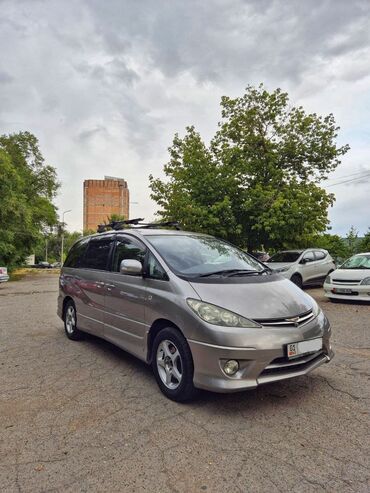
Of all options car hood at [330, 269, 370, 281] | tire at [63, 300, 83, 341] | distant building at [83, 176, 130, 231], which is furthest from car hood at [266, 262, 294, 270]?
distant building at [83, 176, 130, 231]

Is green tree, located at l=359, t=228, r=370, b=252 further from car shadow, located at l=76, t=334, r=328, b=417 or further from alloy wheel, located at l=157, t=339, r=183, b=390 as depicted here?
alloy wheel, located at l=157, t=339, r=183, b=390

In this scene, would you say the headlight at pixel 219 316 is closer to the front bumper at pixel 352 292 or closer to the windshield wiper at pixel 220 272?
the windshield wiper at pixel 220 272

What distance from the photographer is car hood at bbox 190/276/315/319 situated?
332cm

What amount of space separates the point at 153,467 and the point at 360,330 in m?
5.28

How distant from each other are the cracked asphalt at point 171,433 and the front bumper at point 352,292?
5.24 m

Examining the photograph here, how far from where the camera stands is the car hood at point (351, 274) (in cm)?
959

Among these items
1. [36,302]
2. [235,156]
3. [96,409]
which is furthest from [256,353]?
[235,156]

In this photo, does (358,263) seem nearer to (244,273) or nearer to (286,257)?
(286,257)

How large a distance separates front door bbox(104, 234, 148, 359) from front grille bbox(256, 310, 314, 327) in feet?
4.23

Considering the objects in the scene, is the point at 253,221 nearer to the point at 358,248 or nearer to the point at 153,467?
the point at 153,467

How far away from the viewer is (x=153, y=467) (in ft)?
8.12

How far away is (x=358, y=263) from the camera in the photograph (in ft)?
34.2

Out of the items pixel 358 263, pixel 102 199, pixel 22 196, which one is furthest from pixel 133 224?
pixel 102 199

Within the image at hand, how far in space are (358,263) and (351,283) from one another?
111 cm
